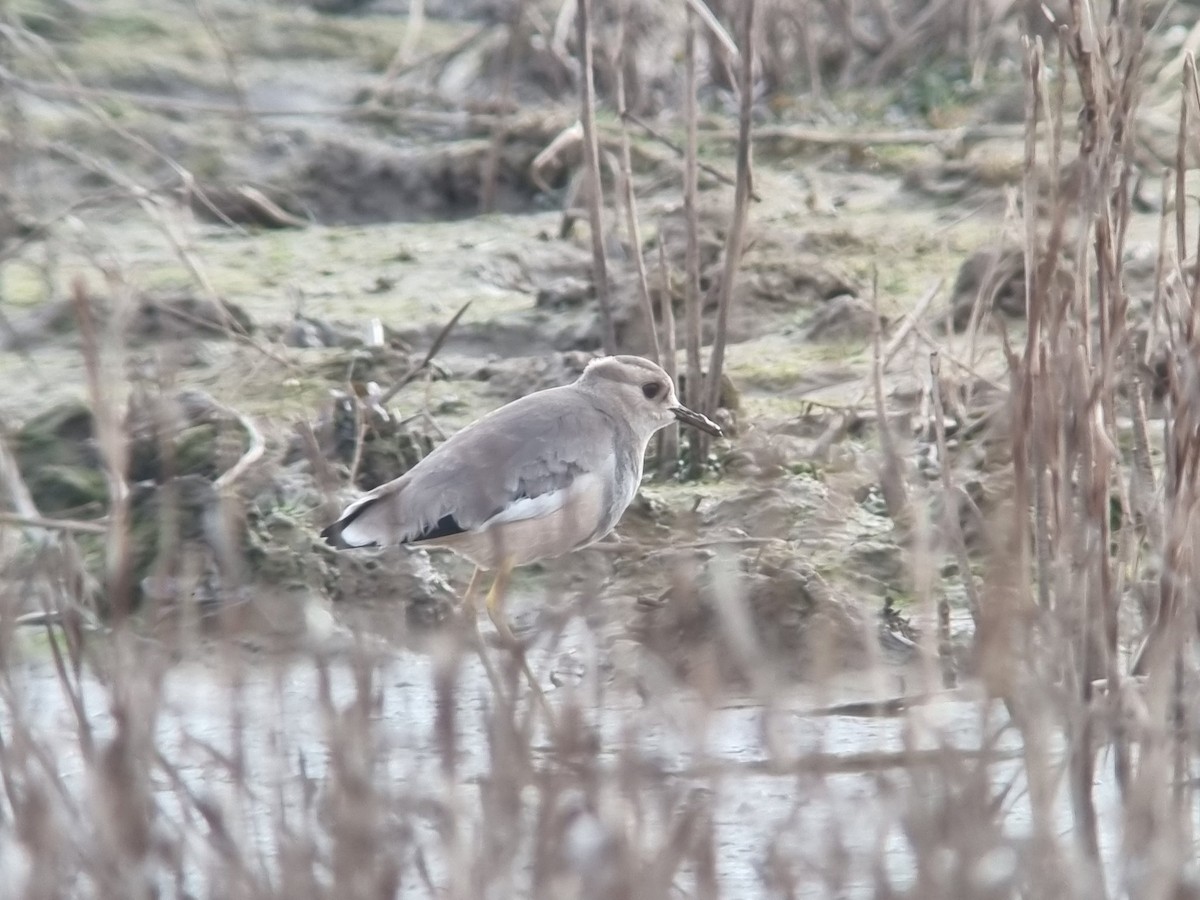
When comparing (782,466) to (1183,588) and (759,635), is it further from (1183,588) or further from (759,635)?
(1183,588)

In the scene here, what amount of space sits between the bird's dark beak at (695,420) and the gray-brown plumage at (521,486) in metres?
0.22

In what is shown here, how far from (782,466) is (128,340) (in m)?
2.65

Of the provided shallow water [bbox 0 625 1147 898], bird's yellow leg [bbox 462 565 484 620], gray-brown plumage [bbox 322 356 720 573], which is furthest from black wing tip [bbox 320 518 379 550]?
bird's yellow leg [bbox 462 565 484 620]

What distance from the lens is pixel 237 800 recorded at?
3.00m

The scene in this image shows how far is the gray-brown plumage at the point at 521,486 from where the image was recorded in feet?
17.7

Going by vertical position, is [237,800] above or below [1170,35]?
below

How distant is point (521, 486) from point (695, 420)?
870 mm

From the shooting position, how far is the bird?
5.41 meters

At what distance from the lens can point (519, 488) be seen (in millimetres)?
5598

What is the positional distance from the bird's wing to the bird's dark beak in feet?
1.17

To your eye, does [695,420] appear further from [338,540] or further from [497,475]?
[338,540]

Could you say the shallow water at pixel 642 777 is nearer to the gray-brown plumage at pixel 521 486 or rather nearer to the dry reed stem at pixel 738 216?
the gray-brown plumage at pixel 521 486

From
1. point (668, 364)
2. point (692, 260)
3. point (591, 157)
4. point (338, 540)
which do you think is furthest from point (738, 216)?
point (338, 540)

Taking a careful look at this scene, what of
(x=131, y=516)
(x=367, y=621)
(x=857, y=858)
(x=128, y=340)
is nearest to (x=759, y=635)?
(x=367, y=621)
